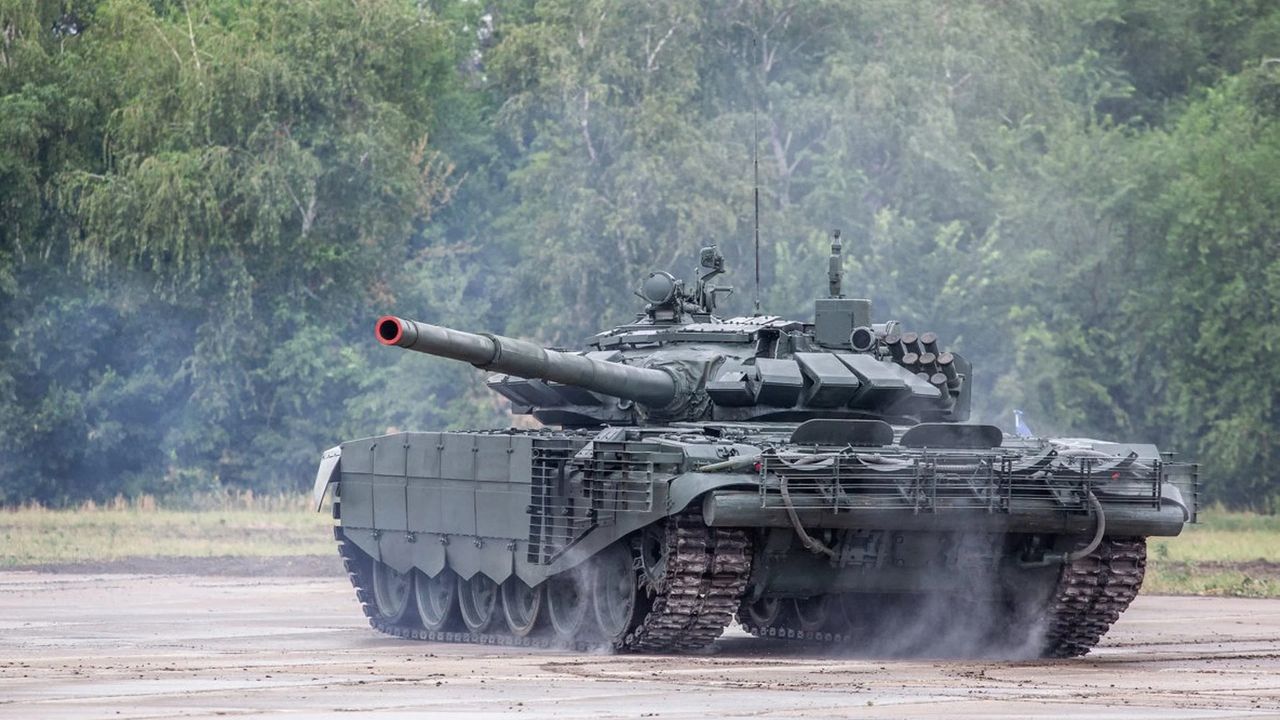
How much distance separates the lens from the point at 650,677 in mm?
16844

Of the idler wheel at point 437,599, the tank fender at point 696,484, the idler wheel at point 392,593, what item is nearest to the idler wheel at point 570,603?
the idler wheel at point 437,599

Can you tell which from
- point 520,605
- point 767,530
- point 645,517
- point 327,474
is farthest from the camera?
point 327,474

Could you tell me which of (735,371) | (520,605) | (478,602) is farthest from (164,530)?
(735,371)

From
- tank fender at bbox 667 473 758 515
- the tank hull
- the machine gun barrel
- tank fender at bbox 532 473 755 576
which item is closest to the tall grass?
the tank hull

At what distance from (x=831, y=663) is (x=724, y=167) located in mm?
32596

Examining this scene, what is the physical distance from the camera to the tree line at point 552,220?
4581 centimetres

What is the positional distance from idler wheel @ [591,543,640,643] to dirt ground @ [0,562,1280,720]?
53 cm

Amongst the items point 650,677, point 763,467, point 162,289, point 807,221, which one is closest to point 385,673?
point 650,677

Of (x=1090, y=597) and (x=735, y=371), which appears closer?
(x=1090, y=597)

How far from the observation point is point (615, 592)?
2047 centimetres

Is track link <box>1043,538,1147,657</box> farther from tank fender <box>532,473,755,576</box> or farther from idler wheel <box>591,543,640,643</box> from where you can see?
idler wheel <box>591,543,640,643</box>

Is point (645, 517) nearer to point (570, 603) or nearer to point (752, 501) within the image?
point (752, 501)

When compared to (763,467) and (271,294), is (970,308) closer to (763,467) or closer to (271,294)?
(271,294)

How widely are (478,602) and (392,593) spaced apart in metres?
1.80
